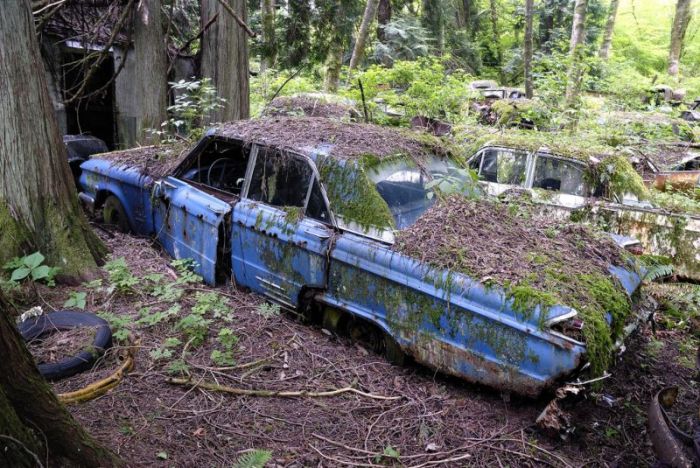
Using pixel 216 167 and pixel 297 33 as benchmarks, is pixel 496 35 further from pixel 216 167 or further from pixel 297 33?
pixel 216 167

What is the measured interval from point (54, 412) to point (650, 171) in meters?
9.99

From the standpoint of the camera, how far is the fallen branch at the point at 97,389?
330 centimetres

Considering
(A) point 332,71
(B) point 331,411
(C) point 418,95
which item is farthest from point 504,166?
(A) point 332,71

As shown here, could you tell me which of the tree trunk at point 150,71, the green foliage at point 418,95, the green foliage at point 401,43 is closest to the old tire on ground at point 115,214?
the tree trunk at point 150,71

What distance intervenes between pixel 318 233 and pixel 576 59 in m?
9.58

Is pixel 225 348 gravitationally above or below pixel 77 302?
below

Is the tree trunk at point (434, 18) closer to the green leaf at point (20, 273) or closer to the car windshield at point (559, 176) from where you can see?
the car windshield at point (559, 176)

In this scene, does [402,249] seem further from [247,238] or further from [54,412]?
[54,412]

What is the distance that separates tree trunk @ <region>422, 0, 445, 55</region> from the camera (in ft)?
A: 68.0

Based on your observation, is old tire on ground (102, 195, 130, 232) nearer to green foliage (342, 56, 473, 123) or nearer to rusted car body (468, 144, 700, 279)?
rusted car body (468, 144, 700, 279)

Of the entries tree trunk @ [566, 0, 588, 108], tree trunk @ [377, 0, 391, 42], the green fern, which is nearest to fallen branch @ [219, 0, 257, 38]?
the green fern

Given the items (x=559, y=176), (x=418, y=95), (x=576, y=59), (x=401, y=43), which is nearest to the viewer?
(x=559, y=176)

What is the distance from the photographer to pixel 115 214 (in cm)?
682

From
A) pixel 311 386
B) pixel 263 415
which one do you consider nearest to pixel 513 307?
pixel 311 386
